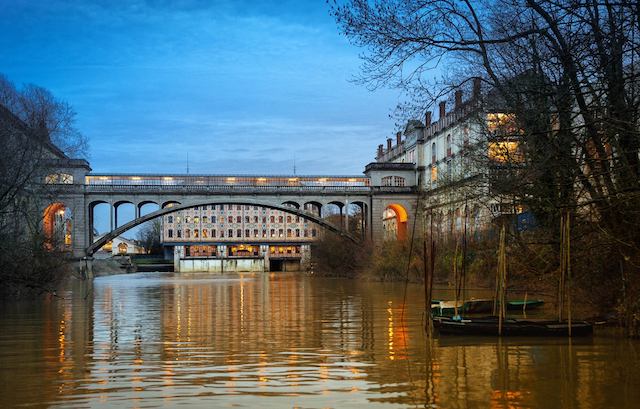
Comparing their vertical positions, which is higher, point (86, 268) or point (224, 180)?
point (224, 180)

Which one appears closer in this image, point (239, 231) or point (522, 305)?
point (522, 305)

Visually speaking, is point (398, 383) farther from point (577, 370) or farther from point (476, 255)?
point (476, 255)

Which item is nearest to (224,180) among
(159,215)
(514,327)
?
(159,215)

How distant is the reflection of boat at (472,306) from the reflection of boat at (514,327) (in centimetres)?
379

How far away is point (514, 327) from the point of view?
14.9 m

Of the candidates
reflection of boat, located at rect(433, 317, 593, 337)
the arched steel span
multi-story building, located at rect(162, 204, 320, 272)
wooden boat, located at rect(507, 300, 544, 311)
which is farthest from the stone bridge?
reflection of boat, located at rect(433, 317, 593, 337)

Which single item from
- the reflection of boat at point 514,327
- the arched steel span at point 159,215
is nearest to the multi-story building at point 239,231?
the arched steel span at point 159,215

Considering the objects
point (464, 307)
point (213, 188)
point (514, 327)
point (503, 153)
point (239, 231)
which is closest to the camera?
point (514, 327)

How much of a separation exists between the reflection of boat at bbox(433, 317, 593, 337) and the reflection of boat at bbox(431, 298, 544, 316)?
12.4ft

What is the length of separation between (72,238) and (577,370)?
205 ft

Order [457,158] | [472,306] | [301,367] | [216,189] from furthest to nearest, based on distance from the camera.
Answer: [216,189]
[457,158]
[472,306]
[301,367]

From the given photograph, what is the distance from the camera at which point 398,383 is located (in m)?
11.1

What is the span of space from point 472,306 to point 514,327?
6.06 meters

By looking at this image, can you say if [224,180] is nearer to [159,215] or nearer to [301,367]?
[159,215]
